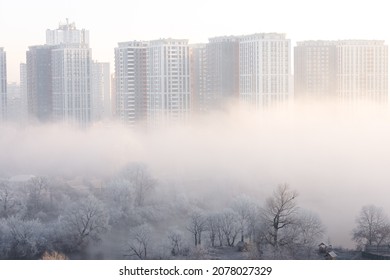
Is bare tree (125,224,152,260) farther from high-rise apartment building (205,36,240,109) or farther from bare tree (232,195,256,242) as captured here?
high-rise apartment building (205,36,240,109)

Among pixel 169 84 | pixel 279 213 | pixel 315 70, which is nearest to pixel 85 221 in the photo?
pixel 279 213

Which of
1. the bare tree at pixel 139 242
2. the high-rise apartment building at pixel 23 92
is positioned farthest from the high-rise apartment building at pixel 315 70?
the high-rise apartment building at pixel 23 92

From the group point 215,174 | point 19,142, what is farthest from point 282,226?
point 19,142

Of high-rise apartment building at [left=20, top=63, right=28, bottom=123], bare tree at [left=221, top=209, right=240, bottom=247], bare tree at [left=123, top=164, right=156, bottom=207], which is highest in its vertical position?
high-rise apartment building at [left=20, top=63, right=28, bottom=123]

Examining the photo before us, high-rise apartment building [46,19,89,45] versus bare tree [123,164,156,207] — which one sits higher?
high-rise apartment building [46,19,89,45]

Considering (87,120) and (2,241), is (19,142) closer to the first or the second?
(87,120)

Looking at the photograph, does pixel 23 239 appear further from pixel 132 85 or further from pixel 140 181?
pixel 132 85

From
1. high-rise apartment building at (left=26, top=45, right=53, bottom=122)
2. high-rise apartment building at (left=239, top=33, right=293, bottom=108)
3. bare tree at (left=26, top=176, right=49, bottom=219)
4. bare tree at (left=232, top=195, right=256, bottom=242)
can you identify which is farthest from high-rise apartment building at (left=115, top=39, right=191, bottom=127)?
bare tree at (left=232, top=195, right=256, bottom=242)

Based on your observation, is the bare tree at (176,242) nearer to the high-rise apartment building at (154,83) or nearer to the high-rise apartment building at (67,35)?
the high-rise apartment building at (154,83)
